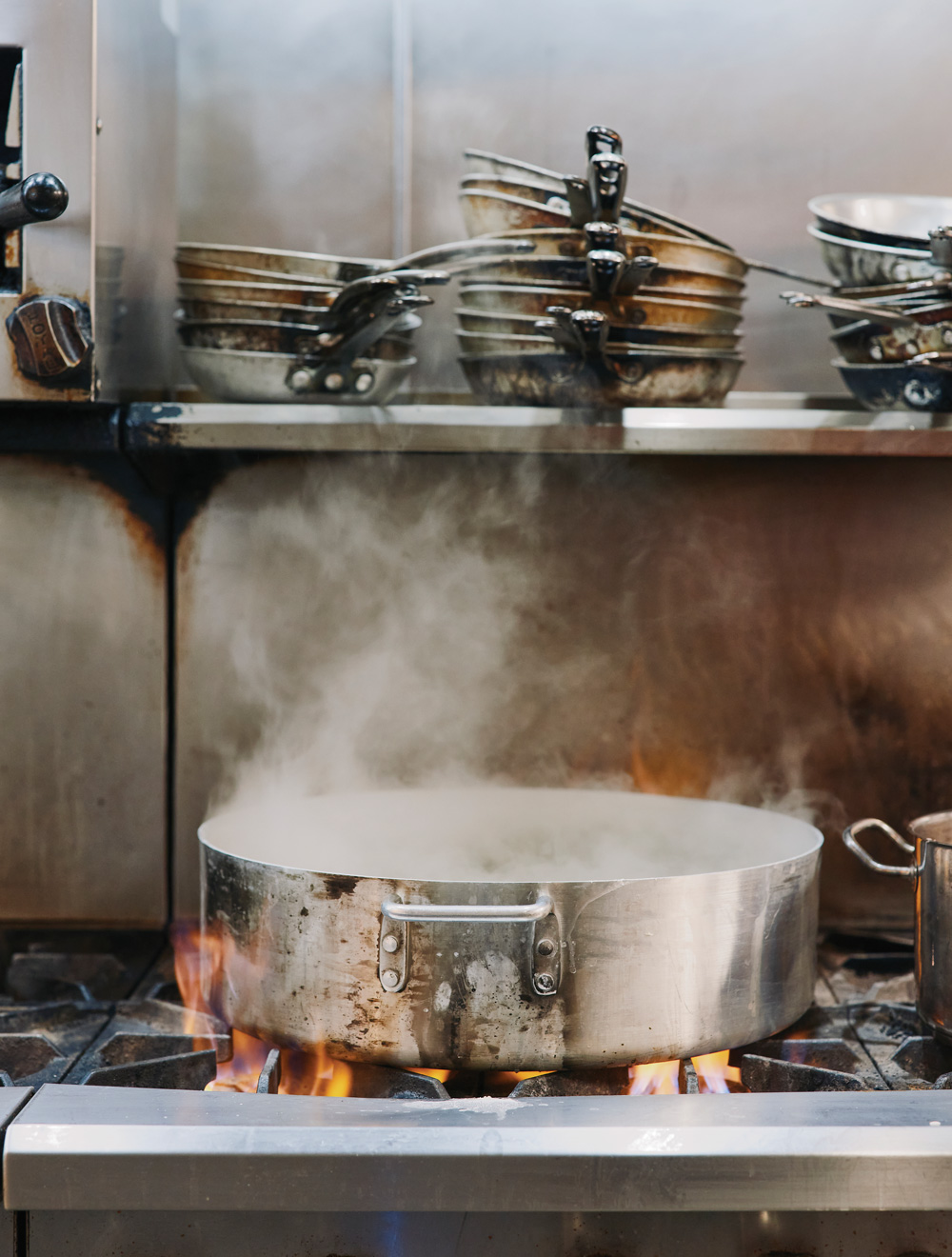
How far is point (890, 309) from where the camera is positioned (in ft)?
4.01

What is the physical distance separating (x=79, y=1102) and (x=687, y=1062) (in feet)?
1.79

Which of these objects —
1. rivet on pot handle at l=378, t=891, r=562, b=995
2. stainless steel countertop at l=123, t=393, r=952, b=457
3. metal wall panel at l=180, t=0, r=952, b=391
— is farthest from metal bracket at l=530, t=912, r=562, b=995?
metal wall panel at l=180, t=0, r=952, b=391

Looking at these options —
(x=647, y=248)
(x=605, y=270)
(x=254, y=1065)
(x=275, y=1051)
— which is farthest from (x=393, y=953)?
(x=647, y=248)

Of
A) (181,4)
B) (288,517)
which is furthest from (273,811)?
(181,4)

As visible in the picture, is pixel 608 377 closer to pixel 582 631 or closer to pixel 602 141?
pixel 602 141

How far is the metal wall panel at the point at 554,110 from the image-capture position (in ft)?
4.89

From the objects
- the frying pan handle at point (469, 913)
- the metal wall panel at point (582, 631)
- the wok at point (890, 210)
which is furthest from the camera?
the metal wall panel at point (582, 631)

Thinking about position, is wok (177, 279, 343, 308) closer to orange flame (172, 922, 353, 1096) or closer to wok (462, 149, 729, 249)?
wok (462, 149, 729, 249)

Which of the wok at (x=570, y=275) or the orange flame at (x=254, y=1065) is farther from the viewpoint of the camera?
the wok at (x=570, y=275)

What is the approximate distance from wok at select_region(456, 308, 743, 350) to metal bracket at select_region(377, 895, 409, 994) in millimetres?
645

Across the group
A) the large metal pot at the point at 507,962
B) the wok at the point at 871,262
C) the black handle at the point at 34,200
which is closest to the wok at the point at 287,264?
the black handle at the point at 34,200

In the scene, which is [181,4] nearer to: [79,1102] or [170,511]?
[170,511]

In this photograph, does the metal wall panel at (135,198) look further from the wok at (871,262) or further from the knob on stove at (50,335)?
the wok at (871,262)

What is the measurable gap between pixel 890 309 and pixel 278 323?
68 centimetres
